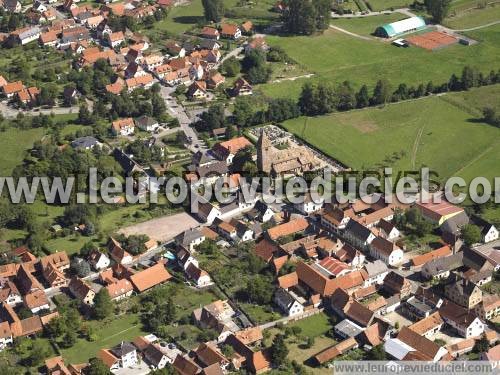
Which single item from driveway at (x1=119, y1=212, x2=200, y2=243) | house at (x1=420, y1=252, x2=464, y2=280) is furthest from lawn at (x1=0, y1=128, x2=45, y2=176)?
house at (x1=420, y1=252, x2=464, y2=280)

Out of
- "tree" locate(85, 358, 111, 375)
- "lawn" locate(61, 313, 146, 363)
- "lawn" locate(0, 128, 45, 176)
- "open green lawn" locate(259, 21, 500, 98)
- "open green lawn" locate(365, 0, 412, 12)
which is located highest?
"open green lawn" locate(365, 0, 412, 12)

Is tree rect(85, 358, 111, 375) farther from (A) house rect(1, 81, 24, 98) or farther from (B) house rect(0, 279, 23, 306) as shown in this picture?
(A) house rect(1, 81, 24, 98)

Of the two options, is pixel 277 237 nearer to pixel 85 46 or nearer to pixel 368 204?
pixel 368 204

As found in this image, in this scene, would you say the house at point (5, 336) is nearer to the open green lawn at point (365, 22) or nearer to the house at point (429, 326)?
the house at point (429, 326)

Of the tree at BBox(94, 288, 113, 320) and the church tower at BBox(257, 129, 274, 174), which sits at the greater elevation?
the church tower at BBox(257, 129, 274, 174)

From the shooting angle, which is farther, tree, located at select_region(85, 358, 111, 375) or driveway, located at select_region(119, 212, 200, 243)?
driveway, located at select_region(119, 212, 200, 243)

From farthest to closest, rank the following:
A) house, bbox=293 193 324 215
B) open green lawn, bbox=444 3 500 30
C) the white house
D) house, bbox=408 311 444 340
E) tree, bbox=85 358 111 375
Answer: open green lawn, bbox=444 3 500 30 → house, bbox=293 193 324 215 → the white house → house, bbox=408 311 444 340 → tree, bbox=85 358 111 375

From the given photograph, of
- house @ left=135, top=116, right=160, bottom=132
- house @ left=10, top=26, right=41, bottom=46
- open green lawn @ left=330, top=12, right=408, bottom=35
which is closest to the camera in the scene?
house @ left=135, top=116, right=160, bottom=132

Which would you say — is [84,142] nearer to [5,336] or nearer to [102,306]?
[102,306]
